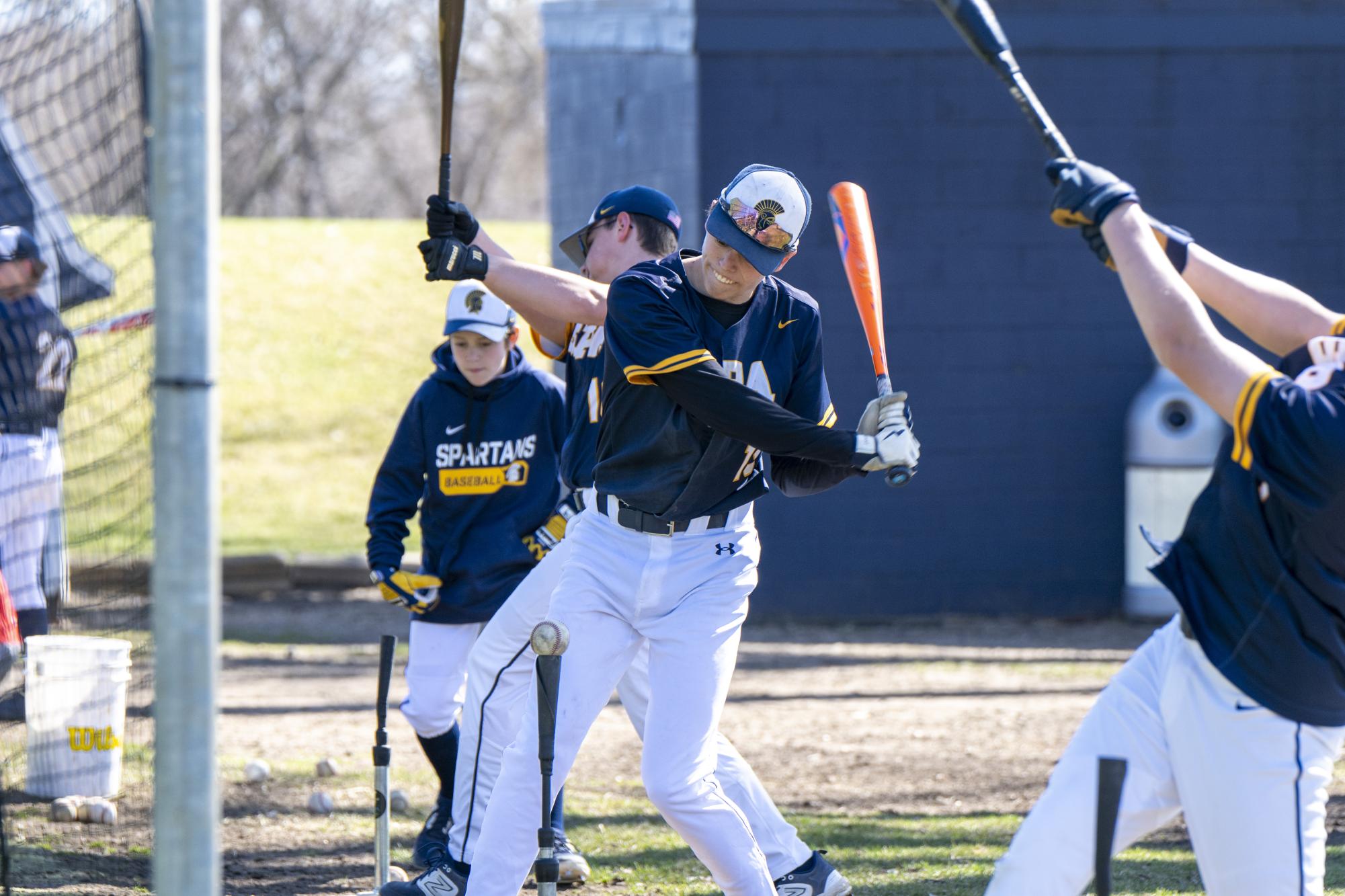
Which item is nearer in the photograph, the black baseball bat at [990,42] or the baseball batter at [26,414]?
the black baseball bat at [990,42]

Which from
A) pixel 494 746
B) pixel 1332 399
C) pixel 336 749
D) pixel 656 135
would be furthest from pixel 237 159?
pixel 1332 399

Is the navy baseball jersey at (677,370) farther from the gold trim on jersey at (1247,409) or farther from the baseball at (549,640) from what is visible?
the gold trim on jersey at (1247,409)

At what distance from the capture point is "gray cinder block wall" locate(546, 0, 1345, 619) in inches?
385

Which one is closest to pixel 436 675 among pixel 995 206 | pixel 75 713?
pixel 75 713

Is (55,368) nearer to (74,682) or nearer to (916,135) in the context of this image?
(74,682)

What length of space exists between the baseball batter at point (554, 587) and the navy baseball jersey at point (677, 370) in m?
0.33

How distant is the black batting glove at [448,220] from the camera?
409cm

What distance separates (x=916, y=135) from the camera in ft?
32.3

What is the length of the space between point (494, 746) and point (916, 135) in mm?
6573

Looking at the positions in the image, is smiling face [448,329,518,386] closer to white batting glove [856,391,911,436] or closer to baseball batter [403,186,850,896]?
baseball batter [403,186,850,896]

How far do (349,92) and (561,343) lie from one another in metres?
29.0

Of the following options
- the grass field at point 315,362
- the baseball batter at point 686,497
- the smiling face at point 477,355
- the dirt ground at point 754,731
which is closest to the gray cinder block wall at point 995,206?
the dirt ground at point 754,731

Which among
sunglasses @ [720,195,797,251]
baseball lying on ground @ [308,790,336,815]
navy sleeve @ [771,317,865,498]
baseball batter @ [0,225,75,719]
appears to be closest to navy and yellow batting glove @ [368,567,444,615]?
baseball lying on ground @ [308,790,336,815]

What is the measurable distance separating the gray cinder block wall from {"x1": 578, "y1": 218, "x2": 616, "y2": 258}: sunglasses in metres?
5.14
